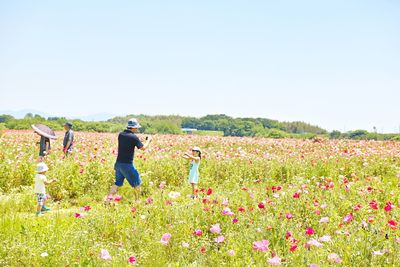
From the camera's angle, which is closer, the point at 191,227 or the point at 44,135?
the point at 191,227

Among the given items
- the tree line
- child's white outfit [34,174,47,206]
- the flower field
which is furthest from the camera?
the tree line

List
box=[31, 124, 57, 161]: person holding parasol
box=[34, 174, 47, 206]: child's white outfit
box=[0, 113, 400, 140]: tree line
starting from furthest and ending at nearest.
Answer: box=[0, 113, 400, 140]: tree line < box=[31, 124, 57, 161]: person holding parasol < box=[34, 174, 47, 206]: child's white outfit

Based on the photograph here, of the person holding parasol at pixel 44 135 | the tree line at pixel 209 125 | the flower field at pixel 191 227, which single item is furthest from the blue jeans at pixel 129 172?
the tree line at pixel 209 125

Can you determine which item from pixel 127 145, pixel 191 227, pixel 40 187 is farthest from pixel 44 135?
pixel 191 227

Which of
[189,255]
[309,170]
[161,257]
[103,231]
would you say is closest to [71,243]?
[103,231]

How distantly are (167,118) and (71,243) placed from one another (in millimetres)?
129096

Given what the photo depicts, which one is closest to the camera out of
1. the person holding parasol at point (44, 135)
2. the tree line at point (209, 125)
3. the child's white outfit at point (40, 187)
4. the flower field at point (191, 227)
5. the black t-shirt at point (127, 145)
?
the flower field at point (191, 227)

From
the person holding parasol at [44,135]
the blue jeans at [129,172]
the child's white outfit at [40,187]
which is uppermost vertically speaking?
the person holding parasol at [44,135]

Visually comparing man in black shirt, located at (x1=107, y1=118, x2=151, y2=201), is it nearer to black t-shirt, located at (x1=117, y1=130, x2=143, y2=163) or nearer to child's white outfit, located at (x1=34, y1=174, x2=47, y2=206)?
black t-shirt, located at (x1=117, y1=130, x2=143, y2=163)

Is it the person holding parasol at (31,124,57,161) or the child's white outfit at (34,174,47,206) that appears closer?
the child's white outfit at (34,174,47,206)

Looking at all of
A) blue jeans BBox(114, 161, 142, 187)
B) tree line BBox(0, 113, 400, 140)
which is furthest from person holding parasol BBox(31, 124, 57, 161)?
tree line BBox(0, 113, 400, 140)

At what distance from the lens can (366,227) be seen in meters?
4.26

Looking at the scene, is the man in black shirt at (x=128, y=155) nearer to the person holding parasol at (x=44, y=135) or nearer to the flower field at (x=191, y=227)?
the flower field at (x=191, y=227)

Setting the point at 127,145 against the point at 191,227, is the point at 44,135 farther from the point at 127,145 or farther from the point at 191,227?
the point at 191,227
